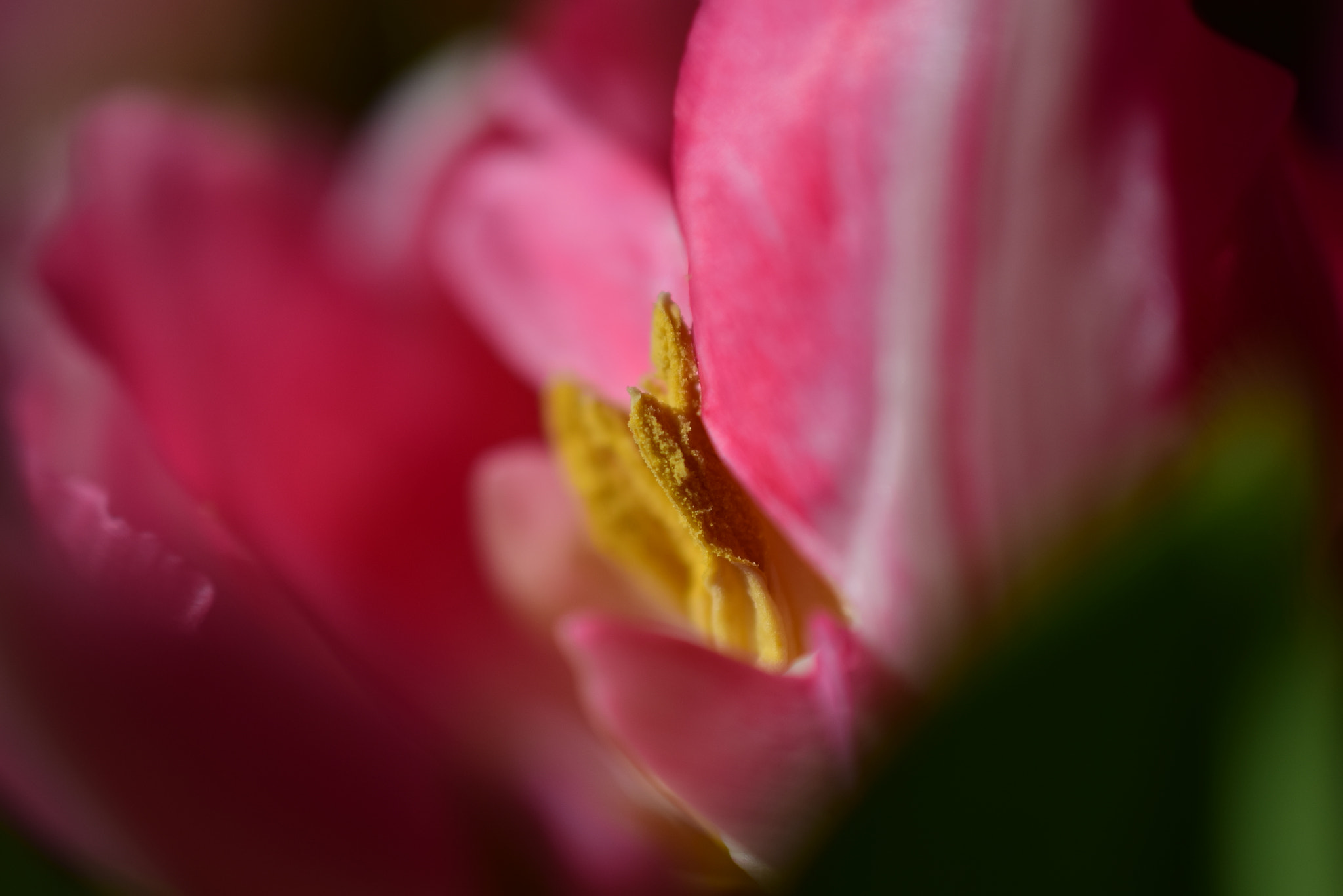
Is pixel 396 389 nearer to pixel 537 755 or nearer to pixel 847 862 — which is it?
pixel 537 755

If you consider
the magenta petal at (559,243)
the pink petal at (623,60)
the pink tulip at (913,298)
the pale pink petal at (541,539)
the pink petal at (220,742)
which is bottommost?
the pink petal at (220,742)

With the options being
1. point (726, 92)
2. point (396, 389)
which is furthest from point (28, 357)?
point (726, 92)

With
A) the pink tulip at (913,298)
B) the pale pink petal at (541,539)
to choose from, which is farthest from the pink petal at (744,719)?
the pale pink petal at (541,539)

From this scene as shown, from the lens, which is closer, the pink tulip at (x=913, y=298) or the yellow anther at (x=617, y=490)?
the pink tulip at (x=913, y=298)

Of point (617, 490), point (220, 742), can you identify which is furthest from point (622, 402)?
point (220, 742)

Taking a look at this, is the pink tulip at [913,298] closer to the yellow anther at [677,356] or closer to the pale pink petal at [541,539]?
the yellow anther at [677,356]

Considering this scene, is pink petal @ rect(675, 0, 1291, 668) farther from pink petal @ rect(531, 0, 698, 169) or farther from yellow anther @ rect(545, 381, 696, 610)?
pink petal @ rect(531, 0, 698, 169)

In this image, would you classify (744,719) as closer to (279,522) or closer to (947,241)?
(947,241)
